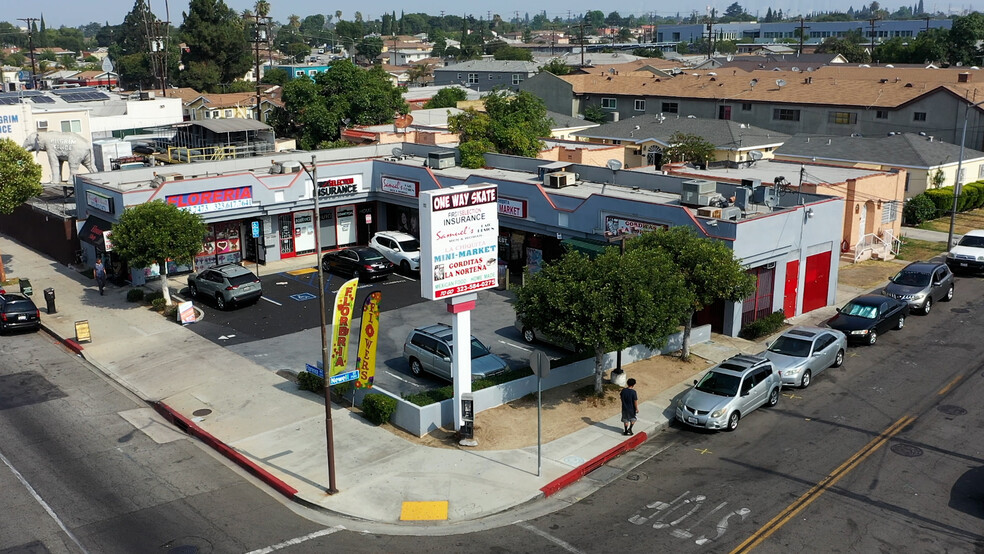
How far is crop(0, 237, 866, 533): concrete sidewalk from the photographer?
1912 cm

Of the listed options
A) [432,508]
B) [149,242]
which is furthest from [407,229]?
[432,508]

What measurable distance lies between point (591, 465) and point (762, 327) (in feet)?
40.8

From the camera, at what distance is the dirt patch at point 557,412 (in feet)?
73.0

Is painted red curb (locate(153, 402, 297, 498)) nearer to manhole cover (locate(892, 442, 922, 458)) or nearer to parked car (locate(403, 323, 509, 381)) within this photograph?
parked car (locate(403, 323, 509, 381))

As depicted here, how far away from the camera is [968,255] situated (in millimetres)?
39469

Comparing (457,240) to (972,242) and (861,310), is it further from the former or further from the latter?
(972,242)

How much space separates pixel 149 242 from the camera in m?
32.5

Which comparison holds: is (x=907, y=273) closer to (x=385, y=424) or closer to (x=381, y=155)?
(x=385, y=424)

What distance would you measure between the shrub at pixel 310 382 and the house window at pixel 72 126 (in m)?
46.2

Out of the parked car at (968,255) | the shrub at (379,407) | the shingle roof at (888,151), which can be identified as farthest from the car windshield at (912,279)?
the shrub at (379,407)

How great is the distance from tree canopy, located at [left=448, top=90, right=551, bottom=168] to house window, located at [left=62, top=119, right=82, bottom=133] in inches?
1187

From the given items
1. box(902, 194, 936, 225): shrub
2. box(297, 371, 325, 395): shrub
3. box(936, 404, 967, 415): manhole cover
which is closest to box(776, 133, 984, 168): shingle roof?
box(902, 194, 936, 225): shrub

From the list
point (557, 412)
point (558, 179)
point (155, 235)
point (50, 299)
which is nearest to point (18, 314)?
point (50, 299)

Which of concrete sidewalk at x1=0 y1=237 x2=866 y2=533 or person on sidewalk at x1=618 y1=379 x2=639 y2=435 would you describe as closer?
concrete sidewalk at x1=0 y1=237 x2=866 y2=533
